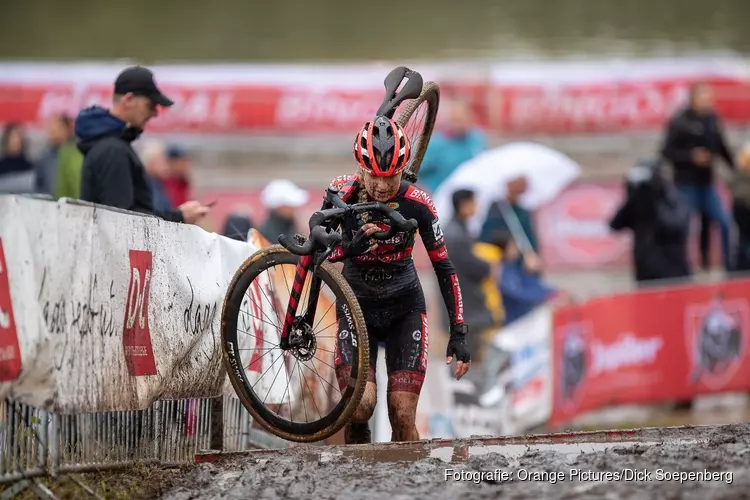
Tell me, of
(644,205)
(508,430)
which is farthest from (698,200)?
(508,430)

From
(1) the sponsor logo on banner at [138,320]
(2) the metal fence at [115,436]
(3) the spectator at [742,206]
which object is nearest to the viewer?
(2) the metal fence at [115,436]

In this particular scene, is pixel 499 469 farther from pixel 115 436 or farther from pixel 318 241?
pixel 115 436

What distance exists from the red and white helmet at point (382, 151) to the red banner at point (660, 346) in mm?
6914

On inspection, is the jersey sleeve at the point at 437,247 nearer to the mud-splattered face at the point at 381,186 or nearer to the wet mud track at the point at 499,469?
the mud-splattered face at the point at 381,186

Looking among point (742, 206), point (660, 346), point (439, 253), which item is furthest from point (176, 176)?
point (742, 206)

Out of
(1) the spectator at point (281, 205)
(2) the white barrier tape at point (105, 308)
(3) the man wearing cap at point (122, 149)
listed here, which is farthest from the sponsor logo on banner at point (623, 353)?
(3) the man wearing cap at point (122, 149)

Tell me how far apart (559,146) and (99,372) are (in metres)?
12.2

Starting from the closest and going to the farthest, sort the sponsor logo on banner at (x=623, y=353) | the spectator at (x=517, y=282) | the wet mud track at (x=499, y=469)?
the wet mud track at (x=499, y=469)
the spectator at (x=517, y=282)
the sponsor logo on banner at (x=623, y=353)

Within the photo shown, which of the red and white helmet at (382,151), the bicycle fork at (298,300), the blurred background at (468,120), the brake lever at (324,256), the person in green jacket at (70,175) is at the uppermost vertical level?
the blurred background at (468,120)

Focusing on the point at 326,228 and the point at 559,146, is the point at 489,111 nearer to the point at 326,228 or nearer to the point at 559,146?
the point at 559,146

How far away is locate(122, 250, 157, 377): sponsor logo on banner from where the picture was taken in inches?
277

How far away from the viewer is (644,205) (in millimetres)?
15453

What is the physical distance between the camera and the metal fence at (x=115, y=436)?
642cm

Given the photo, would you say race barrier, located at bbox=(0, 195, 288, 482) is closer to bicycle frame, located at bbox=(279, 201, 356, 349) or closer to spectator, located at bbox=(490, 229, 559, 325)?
bicycle frame, located at bbox=(279, 201, 356, 349)
